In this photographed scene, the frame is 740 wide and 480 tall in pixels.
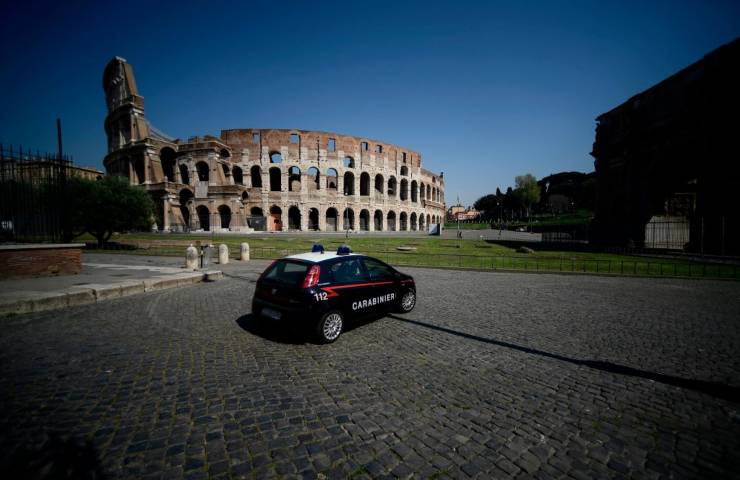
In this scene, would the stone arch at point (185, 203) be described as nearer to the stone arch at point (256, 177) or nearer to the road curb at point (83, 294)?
the stone arch at point (256, 177)

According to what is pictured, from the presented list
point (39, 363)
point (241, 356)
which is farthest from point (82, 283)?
point (241, 356)

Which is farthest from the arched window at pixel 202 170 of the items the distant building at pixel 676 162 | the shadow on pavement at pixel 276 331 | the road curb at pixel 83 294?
the distant building at pixel 676 162

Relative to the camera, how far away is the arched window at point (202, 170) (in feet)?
136

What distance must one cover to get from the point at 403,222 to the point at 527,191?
51030mm

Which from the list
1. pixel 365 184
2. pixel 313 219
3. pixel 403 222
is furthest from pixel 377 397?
pixel 403 222

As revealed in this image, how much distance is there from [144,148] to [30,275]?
A: 4023 centimetres

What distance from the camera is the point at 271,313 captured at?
16.0 ft

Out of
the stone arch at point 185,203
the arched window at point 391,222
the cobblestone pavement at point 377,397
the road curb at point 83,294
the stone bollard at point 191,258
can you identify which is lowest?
the cobblestone pavement at point 377,397

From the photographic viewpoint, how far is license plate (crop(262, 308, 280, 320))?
4773 mm

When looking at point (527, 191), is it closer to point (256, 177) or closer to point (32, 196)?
point (256, 177)

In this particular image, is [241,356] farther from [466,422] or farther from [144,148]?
[144,148]

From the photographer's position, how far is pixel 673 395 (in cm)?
338

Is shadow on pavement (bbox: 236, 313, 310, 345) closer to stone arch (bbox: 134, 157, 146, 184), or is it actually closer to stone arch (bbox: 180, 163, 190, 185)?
stone arch (bbox: 180, 163, 190, 185)

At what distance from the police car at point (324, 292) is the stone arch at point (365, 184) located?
4598 centimetres
